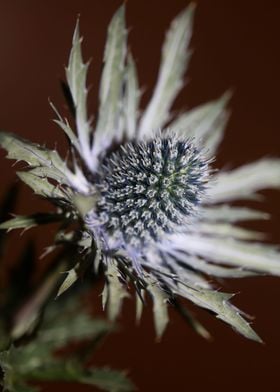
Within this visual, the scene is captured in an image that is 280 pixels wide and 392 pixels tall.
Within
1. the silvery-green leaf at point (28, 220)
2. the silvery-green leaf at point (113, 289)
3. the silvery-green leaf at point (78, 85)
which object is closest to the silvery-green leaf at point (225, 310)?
the silvery-green leaf at point (113, 289)

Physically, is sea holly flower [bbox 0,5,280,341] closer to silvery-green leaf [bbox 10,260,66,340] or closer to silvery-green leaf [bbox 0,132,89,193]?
silvery-green leaf [bbox 0,132,89,193]

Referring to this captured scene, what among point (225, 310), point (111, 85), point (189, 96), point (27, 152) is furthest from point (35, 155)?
point (189, 96)

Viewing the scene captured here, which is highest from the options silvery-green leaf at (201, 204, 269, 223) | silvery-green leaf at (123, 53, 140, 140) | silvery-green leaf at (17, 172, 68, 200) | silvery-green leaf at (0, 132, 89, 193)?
silvery-green leaf at (123, 53, 140, 140)

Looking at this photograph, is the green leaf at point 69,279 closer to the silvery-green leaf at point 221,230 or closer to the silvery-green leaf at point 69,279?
the silvery-green leaf at point 69,279

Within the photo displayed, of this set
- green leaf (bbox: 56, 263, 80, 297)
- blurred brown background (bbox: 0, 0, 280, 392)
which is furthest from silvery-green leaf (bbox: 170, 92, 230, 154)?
blurred brown background (bbox: 0, 0, 280, 392)

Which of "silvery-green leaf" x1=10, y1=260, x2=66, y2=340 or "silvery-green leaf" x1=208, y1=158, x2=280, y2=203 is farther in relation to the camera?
"silvery-green leaf" x1=208, y1=158, x2=280, y2=203

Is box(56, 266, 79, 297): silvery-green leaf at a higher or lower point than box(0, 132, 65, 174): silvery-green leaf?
lower

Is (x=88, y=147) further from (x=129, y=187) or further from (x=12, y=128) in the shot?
(x=12, y=128)
